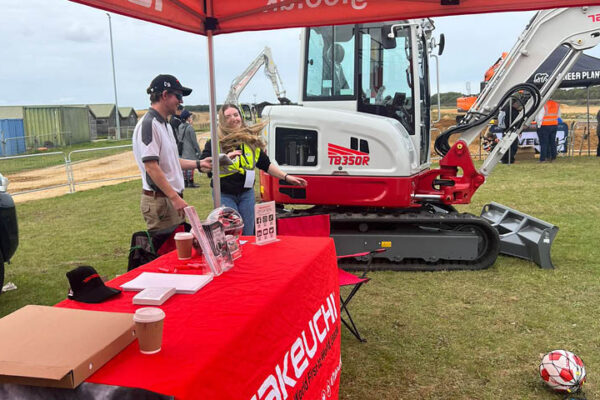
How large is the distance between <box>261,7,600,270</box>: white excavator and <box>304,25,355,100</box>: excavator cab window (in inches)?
0.5

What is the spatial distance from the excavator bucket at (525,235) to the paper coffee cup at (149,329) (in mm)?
4893

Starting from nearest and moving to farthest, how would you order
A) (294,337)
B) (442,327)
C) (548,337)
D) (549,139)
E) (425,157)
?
(294,337) < (548,337) < (442,327) < (425,157) < (549,139)

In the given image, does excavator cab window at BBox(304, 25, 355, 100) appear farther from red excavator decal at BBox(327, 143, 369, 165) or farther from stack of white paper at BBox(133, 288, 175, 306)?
stack of white paper at BBox(133, 288, 175, 306)

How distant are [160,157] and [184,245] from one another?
112cm

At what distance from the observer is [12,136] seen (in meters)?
32.5

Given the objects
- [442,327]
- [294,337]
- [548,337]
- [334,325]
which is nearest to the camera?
[294,337]

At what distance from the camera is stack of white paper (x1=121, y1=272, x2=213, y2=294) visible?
2.16 metres

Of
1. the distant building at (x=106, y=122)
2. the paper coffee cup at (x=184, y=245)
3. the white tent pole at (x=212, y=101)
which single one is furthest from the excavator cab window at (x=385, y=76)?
the distant building at (x=106, y=122)

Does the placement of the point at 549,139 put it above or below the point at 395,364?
above

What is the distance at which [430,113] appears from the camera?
6562 mm

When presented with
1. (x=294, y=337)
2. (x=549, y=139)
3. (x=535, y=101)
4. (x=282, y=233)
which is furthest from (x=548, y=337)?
(x=549, y=139)

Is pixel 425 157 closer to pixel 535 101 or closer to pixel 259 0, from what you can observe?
pixel 535 101

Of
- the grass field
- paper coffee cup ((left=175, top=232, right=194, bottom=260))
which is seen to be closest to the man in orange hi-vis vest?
the grass field

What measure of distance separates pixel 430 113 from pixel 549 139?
10456mm
